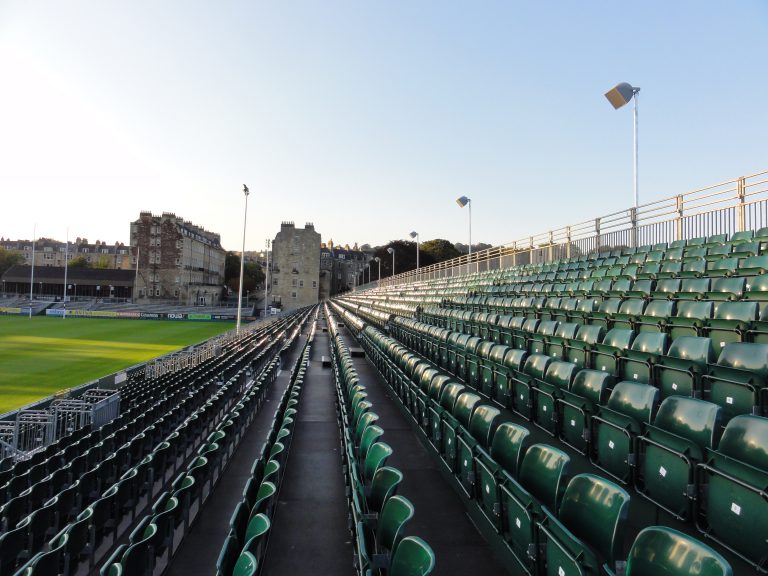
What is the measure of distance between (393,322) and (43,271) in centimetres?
7702

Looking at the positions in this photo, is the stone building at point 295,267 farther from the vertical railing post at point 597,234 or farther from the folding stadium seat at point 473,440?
the folding stadium seat at point 473,440

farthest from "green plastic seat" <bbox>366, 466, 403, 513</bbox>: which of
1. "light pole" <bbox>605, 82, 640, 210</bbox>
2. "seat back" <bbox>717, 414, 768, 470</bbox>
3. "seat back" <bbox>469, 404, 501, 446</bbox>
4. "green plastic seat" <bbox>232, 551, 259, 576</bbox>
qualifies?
"light pole" <bbox>605, 82, 640, 210</bbox>

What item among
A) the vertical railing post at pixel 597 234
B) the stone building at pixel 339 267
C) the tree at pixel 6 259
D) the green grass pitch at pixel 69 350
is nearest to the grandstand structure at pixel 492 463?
the vertical railing post at pixel 597 234

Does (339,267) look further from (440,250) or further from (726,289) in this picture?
(726,289)

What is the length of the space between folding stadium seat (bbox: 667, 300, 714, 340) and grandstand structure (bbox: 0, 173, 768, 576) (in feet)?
0.09

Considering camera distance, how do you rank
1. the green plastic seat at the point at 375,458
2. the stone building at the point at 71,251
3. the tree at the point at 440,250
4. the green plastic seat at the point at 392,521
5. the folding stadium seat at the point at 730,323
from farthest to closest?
the stone building at the point at 71,251
the tree at the point at 440,250
the folding stadium seat at the point at 730,323
the green plastic seat at the point at 375,458
the green plastic seat at the point at 392,521

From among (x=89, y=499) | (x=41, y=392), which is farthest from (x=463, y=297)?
(x=41, y=392)

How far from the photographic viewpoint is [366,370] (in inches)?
421

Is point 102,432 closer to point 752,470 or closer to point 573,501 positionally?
point 573,501

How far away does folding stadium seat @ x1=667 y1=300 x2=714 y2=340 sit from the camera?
17.6 feet

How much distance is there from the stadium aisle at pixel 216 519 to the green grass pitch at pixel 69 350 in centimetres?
1225

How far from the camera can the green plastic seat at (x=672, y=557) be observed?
5.43ft

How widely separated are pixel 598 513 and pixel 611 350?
10.9 feet

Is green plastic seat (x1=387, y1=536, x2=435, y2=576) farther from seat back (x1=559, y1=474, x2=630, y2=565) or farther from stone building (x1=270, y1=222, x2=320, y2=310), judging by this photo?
stone building (x1=270, y1=222, x2=320, y2=310)
